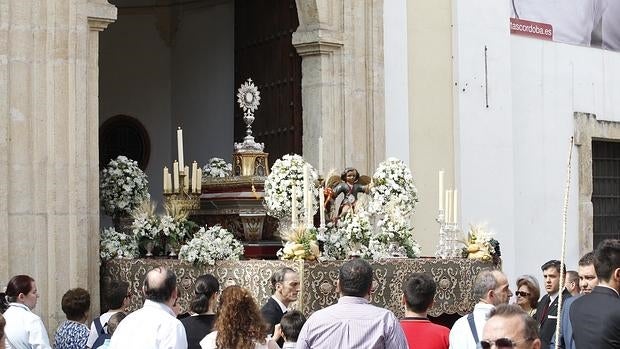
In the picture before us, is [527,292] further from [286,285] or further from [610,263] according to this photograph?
[610,263]

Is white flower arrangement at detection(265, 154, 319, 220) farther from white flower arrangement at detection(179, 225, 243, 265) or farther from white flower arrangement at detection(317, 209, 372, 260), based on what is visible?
white flower arrangement at detection(179, 225, 243, 265)

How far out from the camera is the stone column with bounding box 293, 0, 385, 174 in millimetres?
15227

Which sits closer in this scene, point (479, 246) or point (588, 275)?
point (588, 275)

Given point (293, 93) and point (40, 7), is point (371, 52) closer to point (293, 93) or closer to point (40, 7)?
point (293, 93)

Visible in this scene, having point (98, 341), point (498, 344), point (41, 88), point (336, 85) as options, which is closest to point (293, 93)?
point (336, 85)

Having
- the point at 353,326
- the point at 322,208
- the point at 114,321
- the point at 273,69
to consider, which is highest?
the point at 273,69

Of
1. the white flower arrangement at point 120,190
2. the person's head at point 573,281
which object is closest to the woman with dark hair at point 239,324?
the person's head at point 573,281

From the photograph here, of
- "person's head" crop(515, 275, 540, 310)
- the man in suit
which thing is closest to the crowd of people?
the man in suit

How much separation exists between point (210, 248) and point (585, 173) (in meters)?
8.30

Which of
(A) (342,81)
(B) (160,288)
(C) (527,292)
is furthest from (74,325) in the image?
(A) (342,81)

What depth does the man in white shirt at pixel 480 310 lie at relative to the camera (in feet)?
26.4

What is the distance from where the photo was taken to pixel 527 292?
35.1 feet

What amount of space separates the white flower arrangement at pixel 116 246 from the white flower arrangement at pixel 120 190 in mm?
574

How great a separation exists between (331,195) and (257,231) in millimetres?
931
